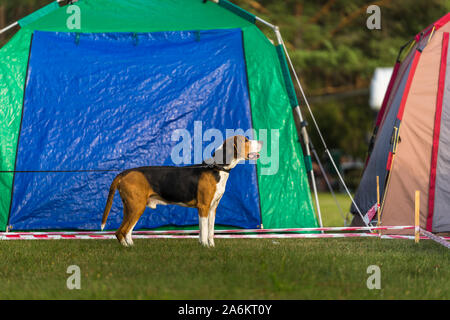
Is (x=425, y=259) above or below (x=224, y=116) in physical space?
below

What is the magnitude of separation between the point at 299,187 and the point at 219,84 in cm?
170

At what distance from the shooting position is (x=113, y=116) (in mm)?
7910

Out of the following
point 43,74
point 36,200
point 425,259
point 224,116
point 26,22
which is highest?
point 26,22

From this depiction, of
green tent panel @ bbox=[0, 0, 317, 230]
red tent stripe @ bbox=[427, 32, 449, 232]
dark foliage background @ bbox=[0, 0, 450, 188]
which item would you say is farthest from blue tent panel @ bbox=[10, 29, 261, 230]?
dark foliage background @ bbox=[0, 0, 450, 188]

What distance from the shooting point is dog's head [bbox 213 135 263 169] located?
6.52m

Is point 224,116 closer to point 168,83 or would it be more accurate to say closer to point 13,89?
point 168,83

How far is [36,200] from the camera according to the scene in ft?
25.4

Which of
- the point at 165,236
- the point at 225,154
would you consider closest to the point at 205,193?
the point at 225,154

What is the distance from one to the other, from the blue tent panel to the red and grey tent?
5.70 ft

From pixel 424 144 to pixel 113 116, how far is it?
391 centimetres

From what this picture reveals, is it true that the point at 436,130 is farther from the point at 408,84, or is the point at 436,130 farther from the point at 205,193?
the point at 205,193

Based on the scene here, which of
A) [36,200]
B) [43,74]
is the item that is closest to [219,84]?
Answer: [43,74]

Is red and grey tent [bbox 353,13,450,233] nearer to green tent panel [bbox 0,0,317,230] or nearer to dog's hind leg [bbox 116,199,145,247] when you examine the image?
green tent panel [bbox 0,0,317,230]

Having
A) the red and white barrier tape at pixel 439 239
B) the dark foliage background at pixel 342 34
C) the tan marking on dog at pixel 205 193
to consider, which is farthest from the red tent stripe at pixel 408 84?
the dark foliage background at pixel 342 34
